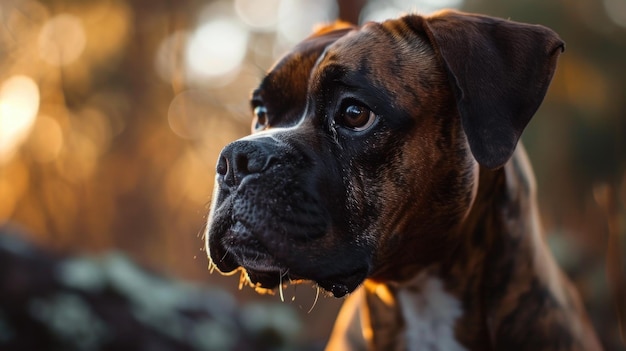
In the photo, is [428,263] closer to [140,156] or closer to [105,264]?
[105,264]

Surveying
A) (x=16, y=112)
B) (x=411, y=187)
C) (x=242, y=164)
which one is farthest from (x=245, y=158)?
(x=16, y=112)

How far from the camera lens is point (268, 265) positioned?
9.24ft

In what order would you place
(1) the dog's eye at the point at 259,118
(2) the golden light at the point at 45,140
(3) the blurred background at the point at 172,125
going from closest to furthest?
(1) the dog's eye at the point at 259,118 < (3) the blurred background at the point at 172,125 < (2) the golden light at the point at 45,140

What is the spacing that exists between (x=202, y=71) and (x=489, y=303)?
34.8 ft

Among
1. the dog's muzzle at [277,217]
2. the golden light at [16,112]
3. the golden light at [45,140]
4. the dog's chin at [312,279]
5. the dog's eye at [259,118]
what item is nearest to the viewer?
the dog's muzzle at [277,217]

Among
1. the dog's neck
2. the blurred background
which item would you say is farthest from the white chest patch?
the blurred background

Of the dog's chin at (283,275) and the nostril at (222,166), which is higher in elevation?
the nostril at (222,166)

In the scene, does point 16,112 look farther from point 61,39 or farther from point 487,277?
point 487,277

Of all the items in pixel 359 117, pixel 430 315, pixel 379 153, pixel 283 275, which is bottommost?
pixel 430 315

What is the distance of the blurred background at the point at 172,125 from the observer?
7.71 m

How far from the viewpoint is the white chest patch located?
329cm

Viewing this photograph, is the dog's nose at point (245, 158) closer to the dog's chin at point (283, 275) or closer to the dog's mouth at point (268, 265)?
the dog's mouth at point (268, 265)

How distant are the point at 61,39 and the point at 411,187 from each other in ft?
32.0

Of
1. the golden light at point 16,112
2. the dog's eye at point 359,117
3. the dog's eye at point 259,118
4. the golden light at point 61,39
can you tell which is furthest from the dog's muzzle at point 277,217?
the golden light at point 61,39
